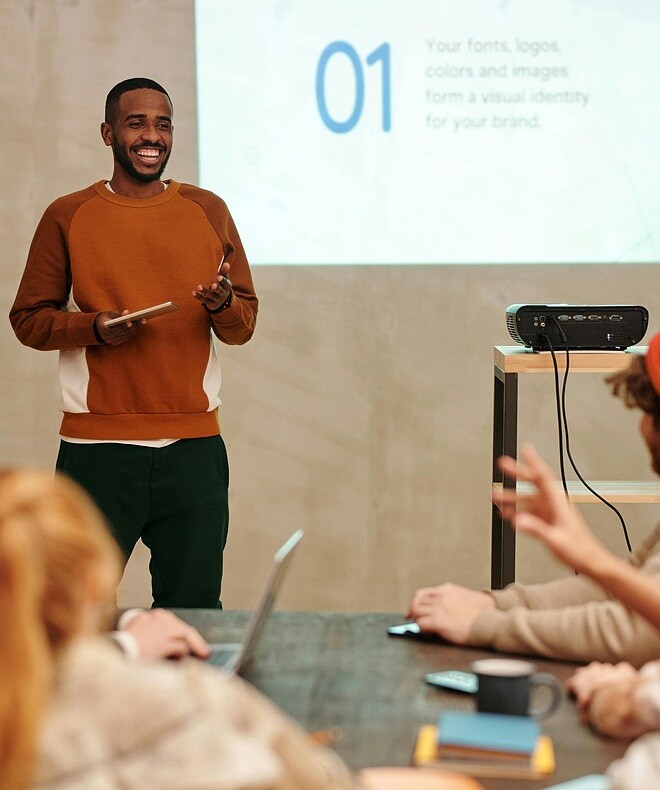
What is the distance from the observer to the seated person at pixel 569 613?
5.36 ft

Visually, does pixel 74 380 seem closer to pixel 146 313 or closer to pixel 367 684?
pixel 146 313

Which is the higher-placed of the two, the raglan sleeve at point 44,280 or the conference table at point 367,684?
the raglan sleeve at point 44,280

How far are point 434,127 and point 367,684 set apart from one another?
2.60 meters

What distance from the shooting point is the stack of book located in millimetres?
1312

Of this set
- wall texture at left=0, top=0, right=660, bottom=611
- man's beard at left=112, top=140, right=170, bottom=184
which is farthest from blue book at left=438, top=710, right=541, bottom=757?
wall texture at left=0, top=0, right=660, bottom=611

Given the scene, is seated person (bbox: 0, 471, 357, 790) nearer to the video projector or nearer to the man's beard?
the man's beard

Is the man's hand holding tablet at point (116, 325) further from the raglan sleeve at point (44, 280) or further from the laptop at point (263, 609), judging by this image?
the laptop at point (263, 609)

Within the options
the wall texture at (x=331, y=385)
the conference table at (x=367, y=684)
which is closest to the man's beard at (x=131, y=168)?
the wall texture at (x=331, y=385)

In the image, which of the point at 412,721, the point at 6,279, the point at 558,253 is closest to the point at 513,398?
the point at 558,253

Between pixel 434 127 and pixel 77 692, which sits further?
pixel 434 127

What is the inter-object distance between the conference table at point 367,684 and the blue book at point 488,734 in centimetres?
4

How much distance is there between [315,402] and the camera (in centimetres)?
400

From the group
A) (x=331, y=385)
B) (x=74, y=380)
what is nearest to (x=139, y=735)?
(x=74, y=380)

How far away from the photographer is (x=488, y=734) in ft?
4.46
